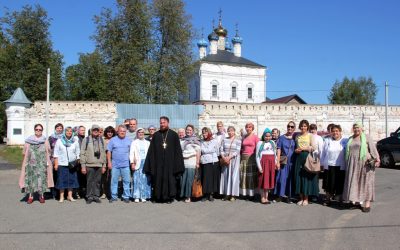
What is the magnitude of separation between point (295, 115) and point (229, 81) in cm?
2105

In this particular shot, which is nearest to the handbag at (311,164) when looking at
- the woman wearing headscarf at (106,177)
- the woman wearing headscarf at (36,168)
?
the woman wearing headscarf at (106,177)

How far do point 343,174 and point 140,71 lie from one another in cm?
2158

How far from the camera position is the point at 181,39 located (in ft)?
96.0

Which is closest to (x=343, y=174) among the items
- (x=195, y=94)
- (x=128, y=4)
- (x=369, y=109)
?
(x=128, y=4)

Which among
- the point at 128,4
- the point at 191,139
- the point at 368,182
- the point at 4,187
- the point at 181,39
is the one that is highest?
the point at 128,4

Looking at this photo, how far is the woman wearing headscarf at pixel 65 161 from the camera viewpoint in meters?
8.21

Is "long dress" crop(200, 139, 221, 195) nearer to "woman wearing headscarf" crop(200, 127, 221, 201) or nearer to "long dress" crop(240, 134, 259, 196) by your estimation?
"woman wearing headscarf" crop(200, 127, 221, 201)

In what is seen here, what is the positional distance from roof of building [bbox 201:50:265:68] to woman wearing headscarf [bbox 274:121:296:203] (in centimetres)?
4359

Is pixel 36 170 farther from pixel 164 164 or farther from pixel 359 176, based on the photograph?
pixel 359 176

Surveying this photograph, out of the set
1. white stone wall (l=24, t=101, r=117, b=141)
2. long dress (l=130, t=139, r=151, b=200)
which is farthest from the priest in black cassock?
white stone wall (l=24, t=101, r=117, b=141)

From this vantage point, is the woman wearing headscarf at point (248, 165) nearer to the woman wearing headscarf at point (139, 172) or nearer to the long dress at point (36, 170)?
the woman wearing headscarf at point (139, 172)

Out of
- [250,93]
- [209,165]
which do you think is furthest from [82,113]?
[250,93]

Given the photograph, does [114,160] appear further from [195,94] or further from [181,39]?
[195,94]

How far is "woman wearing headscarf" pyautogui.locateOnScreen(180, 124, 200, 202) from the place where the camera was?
8484 millimetres
